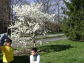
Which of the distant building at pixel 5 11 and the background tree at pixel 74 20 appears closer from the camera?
the background tree at pixel 74 20

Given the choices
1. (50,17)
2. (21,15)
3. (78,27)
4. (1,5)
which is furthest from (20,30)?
(1,5)

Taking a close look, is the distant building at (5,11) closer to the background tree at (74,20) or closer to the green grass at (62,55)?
the background tree at (74,20)

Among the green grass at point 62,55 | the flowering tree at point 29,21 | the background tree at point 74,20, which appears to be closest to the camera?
the green grass at point 62,55

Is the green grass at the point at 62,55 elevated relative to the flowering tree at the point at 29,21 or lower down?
lower down

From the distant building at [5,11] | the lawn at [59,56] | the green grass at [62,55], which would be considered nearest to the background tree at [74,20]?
the green grass at [62,55]

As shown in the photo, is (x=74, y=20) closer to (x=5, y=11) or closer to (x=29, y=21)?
(x=29, y=21)

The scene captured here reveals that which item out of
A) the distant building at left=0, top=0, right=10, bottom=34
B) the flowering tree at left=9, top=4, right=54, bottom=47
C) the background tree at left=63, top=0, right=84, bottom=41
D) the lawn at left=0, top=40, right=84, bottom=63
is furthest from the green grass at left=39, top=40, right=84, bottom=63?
the distant building at left=0, top=0, right=10, bottom=34

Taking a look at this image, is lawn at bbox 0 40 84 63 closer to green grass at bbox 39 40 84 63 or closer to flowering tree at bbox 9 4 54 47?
green grass at bbox 39 40 84 63

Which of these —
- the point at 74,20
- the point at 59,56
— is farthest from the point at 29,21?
the point at 74,20

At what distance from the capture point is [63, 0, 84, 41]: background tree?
31359mm

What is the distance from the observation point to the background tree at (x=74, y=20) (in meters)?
31.4

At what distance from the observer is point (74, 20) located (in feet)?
106

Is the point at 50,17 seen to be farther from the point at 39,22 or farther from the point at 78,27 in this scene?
the point at 78,27

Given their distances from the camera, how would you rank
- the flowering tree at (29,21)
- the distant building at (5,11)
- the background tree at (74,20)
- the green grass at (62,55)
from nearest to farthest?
the green grass at (62,55)
the flowering tree at (29,21)
the background tree at (74,20)
the distant building at (5,11)
